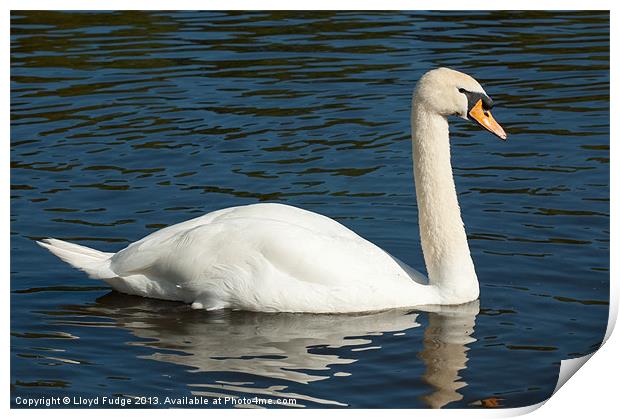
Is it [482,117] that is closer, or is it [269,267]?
[269,267]

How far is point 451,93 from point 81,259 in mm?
2866

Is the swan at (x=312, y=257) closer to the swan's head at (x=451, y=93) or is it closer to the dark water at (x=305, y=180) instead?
the swan's head at (x=451, y=93)

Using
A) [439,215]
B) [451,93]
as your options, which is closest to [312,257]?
[439,215]

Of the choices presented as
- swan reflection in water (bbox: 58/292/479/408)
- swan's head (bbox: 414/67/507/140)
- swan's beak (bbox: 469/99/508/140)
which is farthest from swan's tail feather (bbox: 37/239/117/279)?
swan's beak (bbox: 469/99/508/140)

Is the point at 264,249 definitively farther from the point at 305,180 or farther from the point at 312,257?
the point at 305,180

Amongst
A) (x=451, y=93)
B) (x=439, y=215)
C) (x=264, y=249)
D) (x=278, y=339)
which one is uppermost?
(x=451, y=93)

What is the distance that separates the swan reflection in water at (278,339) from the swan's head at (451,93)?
1392 mm

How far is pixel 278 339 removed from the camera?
970cm

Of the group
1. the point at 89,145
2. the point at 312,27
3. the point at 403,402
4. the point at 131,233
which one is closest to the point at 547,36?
the point at 312,27

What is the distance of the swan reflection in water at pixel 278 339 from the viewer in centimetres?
896

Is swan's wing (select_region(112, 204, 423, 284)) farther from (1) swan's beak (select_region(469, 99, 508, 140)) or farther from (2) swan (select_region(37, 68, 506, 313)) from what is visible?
(1) swan's beak (select_region(469, 99, 508, 140))

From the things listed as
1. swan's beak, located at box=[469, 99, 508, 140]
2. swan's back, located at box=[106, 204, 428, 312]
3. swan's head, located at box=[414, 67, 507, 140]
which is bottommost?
swan's back, located at box=[106, 204, 428, 312]

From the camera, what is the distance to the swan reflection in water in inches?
353

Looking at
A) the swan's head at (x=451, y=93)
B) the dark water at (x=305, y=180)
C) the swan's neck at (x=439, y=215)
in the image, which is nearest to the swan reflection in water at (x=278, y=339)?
the dark water at (x=305, y=180)
